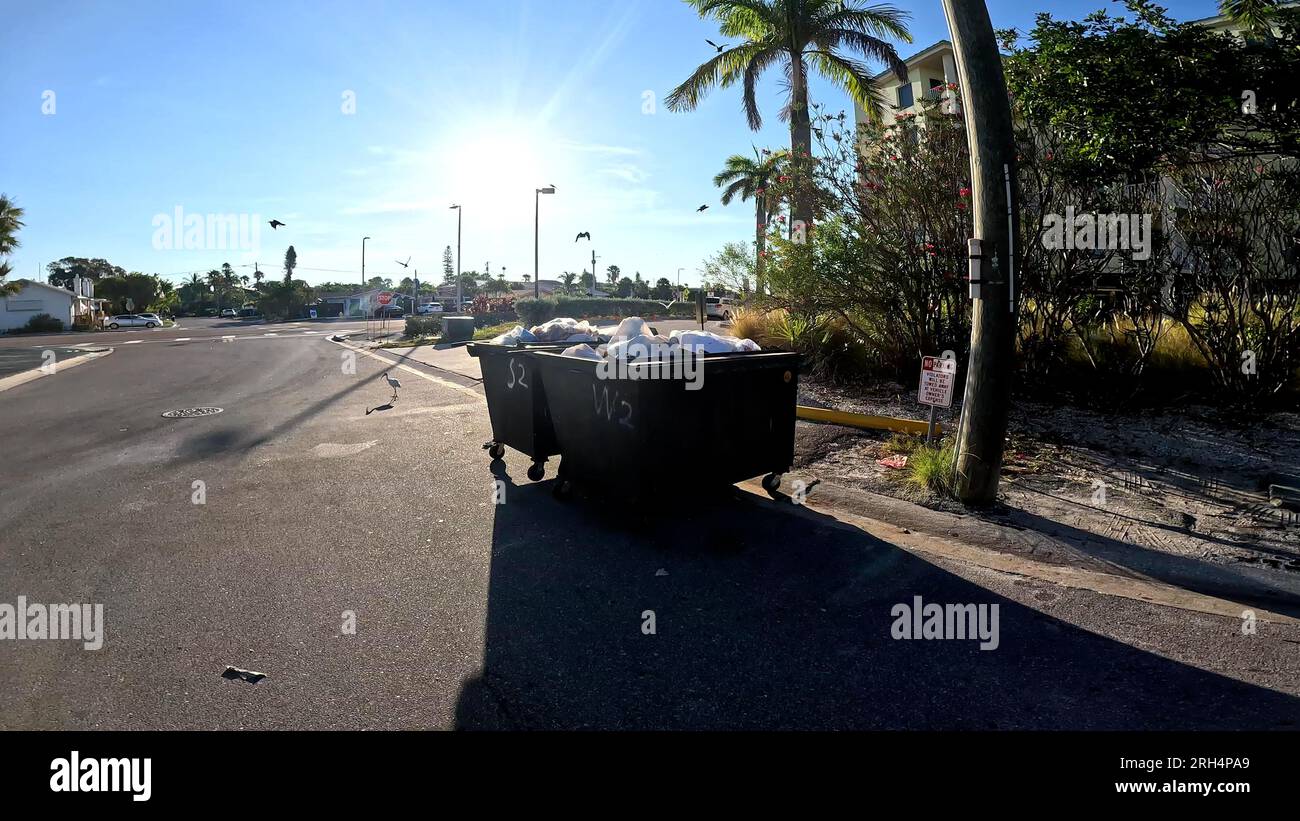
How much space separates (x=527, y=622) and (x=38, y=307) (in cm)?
7077

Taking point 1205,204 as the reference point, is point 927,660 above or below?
below

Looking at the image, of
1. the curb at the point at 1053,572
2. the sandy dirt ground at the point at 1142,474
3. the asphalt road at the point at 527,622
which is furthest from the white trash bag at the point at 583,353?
the sandy dirt ground at the point at 1142,474

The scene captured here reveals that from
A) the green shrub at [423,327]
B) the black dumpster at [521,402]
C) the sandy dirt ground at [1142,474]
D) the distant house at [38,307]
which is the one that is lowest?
the sandy dirt ground at [1142,474]

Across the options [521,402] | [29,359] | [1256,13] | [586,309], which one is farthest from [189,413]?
[586,309]

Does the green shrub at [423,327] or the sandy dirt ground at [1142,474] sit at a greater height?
the green shrub at [423,327]

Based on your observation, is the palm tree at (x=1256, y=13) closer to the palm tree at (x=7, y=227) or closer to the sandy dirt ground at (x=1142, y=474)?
the sandy dirt ground at (x=1142, y=474)

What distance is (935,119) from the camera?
8.56 metres

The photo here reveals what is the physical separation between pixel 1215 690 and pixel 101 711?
4816mm

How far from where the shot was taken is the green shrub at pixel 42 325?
5116 cm

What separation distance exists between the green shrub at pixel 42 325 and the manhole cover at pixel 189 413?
5414 centimetres

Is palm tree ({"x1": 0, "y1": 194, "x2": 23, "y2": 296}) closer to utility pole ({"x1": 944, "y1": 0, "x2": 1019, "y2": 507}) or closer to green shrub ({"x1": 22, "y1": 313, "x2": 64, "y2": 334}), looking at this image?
green shrub ({"x1": 22, "y1": 313, "x2": 64, "y2": 334})

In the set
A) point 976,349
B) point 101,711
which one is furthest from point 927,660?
point 101,711

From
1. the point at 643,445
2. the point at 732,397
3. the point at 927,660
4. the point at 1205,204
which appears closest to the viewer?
the point at 927,660
